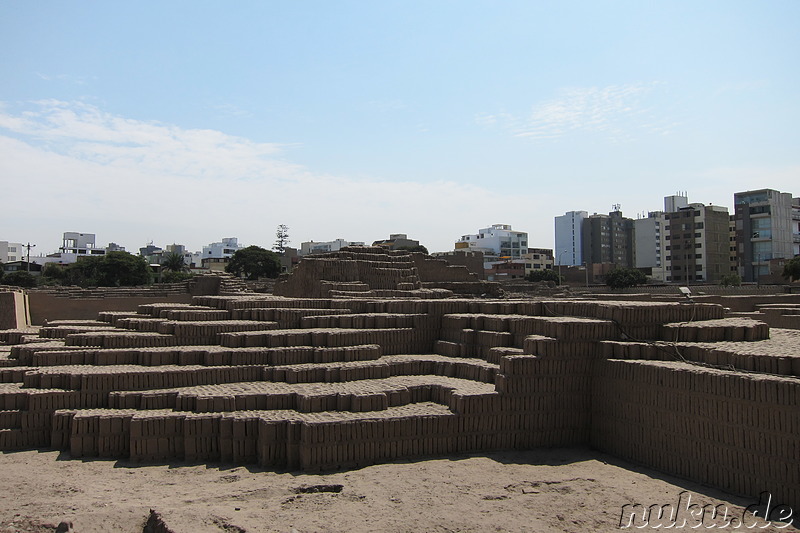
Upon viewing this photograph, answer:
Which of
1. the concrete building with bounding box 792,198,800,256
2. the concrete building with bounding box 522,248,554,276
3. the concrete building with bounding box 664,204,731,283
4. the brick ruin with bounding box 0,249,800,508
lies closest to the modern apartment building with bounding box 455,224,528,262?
the concrete building with bounding box 522,248,554,276

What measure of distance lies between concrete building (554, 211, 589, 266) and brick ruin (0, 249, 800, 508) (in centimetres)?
7175

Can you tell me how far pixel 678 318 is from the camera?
381 inches

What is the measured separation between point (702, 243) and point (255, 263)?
43.7 meters

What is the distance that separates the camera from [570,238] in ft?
269

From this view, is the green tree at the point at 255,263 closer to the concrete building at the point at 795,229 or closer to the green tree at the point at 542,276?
the green tree at the point at 542,276

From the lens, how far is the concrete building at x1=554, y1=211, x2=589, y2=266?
8031 cm

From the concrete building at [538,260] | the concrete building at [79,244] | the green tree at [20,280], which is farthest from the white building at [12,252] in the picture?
the concrete building at [538,260]

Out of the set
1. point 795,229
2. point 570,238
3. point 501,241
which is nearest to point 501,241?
point 501,241

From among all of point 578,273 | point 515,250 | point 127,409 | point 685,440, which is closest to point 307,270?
point 127,409

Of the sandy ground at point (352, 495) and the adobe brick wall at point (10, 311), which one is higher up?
the adobe brick wall at point (10, 311)

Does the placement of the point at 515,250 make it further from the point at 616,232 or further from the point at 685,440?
the point at 685,440

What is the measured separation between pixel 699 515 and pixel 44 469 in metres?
7.88

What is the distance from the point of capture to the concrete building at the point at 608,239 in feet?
253

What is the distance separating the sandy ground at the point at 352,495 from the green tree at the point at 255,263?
5289cm
